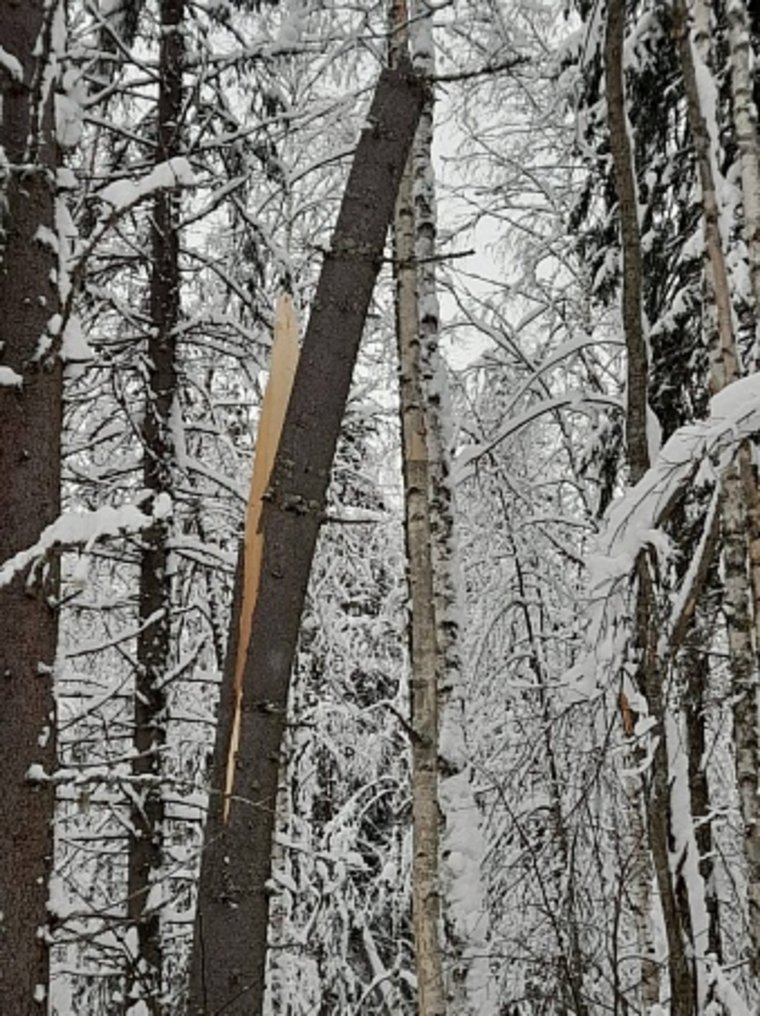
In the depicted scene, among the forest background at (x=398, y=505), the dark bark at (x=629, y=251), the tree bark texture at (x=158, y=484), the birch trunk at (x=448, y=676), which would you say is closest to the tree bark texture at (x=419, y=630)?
the forest background at (x=398, y=505)

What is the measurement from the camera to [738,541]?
5648mm

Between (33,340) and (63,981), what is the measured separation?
607cm

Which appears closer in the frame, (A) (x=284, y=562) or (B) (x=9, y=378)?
(A) (x=284, y=562)

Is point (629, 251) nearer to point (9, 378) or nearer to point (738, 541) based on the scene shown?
point (9, 378)

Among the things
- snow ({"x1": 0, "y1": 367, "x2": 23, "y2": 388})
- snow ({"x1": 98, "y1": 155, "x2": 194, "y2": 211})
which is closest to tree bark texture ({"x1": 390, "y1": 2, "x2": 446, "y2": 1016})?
snow ({"x1": 98, "y1": 155, "x2": 194, "y2": 211})

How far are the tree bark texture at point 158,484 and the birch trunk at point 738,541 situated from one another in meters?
3.03

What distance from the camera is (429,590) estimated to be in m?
5.87

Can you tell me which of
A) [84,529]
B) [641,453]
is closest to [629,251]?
[641,453]

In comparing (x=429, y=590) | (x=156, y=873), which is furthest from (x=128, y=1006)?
(x=429, y=590)

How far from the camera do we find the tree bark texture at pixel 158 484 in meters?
6.55

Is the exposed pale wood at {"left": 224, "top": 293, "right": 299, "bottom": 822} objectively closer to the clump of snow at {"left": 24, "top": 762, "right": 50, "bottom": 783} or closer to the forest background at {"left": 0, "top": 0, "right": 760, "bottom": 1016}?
the forest background at {"left": 0, "top": 0, "right": 760, "bottom": 1016}

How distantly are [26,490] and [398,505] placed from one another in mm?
9278

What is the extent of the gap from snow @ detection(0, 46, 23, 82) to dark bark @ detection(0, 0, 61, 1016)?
1cm

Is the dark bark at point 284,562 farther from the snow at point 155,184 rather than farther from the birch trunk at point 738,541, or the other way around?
the birch trunk at point 738,541
